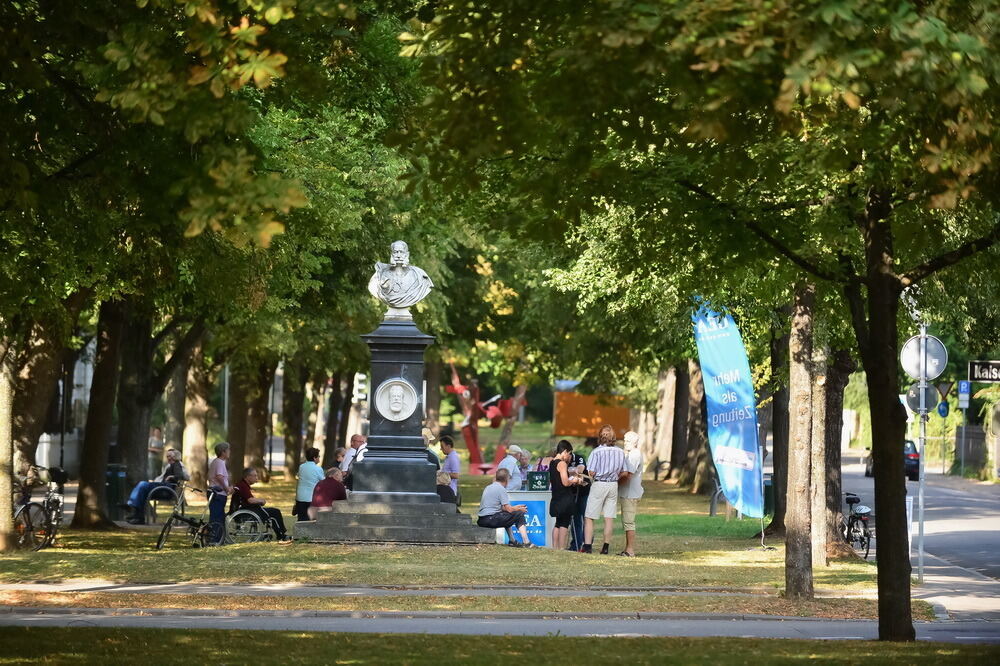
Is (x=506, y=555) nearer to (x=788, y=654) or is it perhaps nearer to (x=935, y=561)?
(x=935, y=561)

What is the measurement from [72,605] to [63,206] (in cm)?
481

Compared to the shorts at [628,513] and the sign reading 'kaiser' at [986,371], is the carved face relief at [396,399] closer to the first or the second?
the shorts at [628,513]

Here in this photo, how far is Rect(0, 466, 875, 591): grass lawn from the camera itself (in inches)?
683

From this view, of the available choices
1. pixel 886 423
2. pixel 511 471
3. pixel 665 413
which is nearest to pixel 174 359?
pixel 511 471

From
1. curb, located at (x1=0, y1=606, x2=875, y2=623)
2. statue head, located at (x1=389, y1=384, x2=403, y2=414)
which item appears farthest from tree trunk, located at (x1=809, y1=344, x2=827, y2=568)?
statue head, located at (x1=389, y1=384, x2=403, y2=414)

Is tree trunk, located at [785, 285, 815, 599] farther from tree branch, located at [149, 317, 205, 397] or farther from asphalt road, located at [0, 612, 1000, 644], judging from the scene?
tree branch, located at [149, 317, 205, 397]

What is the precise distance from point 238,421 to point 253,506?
18.8 metres

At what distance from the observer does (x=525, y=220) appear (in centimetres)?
1084

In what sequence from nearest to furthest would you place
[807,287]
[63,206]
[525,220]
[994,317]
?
1. [525,220]
2. [63,206]
3. [807,287]
4. [994,317]

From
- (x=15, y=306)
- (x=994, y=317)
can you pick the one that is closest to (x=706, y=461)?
(x=994, y=317)

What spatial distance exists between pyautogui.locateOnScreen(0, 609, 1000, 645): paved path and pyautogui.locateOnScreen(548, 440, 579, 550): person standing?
7662 mm

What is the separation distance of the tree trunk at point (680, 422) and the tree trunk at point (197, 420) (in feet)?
47.3

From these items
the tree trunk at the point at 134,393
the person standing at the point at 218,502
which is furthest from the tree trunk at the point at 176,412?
the person standing at the point at 218,502

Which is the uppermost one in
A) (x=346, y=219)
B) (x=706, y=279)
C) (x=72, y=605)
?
(x=346, y=219)
